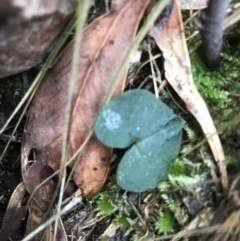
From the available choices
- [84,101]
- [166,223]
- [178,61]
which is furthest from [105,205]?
[178,61]

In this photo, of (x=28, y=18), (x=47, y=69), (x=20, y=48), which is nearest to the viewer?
(x=28, y=18)

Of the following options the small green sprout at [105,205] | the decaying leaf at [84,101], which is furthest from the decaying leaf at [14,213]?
the small green sprout at [105,205]

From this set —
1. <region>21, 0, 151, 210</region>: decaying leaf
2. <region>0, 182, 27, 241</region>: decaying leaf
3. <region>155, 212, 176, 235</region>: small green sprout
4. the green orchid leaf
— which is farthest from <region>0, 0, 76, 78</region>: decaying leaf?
<region>155, 212, 176, 235</region>: small green sprout

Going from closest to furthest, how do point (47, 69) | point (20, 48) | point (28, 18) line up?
1. point (28, 18)
2. point (20, 48)
3. point (47, 69)

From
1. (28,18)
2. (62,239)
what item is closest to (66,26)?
(28,18)

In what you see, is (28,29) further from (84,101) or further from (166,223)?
(166,223)

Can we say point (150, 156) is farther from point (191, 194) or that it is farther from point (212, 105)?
point (212, 105)
